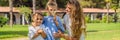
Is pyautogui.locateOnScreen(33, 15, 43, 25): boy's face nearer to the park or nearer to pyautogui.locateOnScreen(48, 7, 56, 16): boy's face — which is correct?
pyautogui.locateOnScreen(48, 7, 56, 16): boy's face

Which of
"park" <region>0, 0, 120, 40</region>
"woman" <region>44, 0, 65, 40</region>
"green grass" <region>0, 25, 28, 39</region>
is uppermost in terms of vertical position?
"woman" <region>44, 0, 65, 40</region>

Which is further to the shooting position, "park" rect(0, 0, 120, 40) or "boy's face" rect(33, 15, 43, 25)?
"park" rect(0, 0, 120, 40)

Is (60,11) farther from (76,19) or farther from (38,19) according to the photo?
(76,19)

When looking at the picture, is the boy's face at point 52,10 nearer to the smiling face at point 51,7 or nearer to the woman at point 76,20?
the smiling face at point 51,7

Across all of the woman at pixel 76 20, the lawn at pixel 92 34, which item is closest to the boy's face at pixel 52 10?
the woman at pixel 76 20

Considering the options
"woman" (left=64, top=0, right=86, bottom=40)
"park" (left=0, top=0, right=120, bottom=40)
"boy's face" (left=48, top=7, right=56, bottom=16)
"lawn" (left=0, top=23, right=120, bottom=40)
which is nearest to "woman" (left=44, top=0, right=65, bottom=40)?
"boy's face" (left=48, top=7, right=56, bottom=16)

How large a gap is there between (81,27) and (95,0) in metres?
75.0

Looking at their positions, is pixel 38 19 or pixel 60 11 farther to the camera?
pixel 60 11

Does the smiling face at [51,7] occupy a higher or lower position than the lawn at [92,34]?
higher

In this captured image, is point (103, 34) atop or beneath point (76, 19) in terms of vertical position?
beneath

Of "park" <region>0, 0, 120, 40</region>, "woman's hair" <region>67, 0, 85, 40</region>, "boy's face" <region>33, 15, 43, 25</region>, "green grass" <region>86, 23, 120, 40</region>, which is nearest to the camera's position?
"woman's hair" <region>67, 0, 85, 40</region>

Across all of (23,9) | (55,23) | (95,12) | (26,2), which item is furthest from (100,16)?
(55,23)

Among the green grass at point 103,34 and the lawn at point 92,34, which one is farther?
the lawn at point 92,34

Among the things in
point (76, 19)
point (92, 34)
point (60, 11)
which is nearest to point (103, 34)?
point (92, 34)
